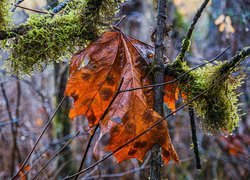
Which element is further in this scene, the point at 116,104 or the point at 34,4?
the point at 34,4

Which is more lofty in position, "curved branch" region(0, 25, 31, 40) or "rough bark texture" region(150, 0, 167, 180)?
"curved branch" region(0, 25, 31, 40)

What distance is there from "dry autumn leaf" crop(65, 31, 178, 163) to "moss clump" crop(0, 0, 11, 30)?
0.29 metres

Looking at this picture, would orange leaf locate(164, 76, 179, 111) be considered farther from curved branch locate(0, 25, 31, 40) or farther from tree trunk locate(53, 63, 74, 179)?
tree trunk locate(53, 63, 74, 179)

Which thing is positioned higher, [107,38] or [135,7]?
[135,7]

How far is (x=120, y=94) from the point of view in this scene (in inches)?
53.2

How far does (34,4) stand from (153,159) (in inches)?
154

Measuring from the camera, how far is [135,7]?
532 cm

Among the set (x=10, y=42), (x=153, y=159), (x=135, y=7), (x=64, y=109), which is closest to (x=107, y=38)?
(x=10, y=42)

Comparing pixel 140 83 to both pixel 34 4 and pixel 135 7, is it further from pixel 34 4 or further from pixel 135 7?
pixel 135 7

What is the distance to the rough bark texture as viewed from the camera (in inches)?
49.8

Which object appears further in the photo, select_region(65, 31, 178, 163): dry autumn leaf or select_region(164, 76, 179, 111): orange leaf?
select_region(164, 76, 179, 111): orange leaf

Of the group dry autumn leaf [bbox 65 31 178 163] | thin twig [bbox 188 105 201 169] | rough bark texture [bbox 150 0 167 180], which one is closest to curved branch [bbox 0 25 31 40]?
dry autumn leaf [bbox 65 31 178 163]

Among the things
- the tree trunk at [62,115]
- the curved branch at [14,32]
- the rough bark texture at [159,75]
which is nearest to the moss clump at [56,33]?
the curved branch at [14,32]

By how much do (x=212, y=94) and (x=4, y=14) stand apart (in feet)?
2.78
